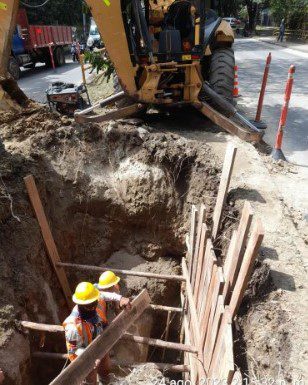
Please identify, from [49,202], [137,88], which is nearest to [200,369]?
[49,202]

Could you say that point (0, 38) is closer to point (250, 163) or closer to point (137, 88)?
point (137, 88)

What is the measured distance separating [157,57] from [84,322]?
4.51m

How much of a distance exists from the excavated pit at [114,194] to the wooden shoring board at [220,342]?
178 centimetres

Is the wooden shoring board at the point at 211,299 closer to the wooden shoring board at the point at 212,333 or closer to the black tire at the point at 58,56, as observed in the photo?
the wooden shoring board at the point at 212,333

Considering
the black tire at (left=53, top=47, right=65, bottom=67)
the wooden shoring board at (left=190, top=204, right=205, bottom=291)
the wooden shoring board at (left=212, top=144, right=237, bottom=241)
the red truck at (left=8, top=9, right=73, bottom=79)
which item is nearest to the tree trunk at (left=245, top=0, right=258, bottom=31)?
the red truck at (left=8, top=9, right=73, bottom=79)

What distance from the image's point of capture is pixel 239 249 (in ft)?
9.84

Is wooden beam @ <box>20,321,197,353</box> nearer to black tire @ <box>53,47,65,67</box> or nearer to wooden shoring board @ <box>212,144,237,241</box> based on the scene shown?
wooden shoring board @ <box>212,144,237,241</box>

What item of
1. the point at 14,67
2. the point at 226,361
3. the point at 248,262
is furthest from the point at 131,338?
the point at 14,67

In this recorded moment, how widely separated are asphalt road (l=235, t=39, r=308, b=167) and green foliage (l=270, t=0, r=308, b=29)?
450 inches

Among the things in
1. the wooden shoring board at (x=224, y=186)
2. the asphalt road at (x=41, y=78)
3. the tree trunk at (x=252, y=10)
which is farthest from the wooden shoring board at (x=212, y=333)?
the tree trunk at (x=252, y=10)

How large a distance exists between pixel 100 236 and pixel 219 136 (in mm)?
2823

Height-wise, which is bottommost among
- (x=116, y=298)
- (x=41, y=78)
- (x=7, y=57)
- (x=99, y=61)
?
(x=41, y=78)

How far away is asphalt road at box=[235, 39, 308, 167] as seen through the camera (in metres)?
7.04

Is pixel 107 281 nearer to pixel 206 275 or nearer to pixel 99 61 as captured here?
pixel 206 275
